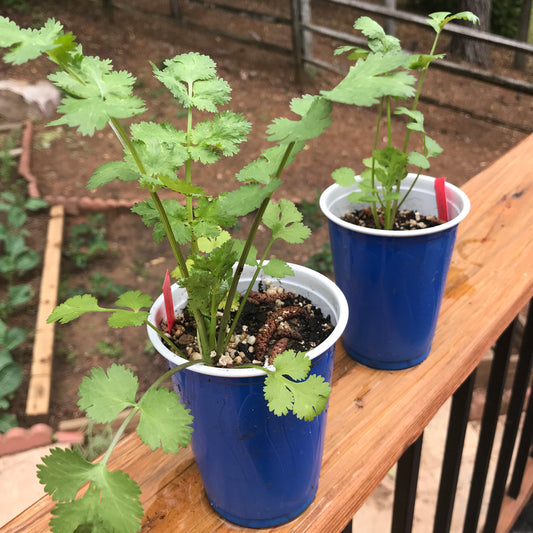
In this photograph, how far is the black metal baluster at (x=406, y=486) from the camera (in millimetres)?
892

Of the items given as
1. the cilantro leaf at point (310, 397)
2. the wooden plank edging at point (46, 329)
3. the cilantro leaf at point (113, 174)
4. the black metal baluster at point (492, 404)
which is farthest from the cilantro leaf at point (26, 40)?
the wooden plank edging at point (46, 329)

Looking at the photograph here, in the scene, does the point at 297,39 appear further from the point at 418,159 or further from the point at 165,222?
the point at 165,222

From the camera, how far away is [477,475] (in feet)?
4.05

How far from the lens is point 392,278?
0.80 metres

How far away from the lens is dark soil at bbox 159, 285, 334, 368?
2.09 ft

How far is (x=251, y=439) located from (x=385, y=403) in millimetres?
284

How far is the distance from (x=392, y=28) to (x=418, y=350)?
4.92m

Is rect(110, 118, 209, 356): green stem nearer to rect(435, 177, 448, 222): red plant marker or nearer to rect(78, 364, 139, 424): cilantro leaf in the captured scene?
rect(78, 364, 139, 424): cilantro leaf

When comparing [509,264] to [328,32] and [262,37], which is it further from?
[262,37]

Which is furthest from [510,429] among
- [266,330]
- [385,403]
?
[266,330]

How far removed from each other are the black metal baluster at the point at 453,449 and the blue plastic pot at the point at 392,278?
15cm

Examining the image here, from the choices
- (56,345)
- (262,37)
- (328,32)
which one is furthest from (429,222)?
(262,37)

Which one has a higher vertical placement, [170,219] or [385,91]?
[385,91]

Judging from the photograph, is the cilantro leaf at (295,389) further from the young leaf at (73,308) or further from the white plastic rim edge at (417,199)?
the white plastic rim edge at (417,199)
